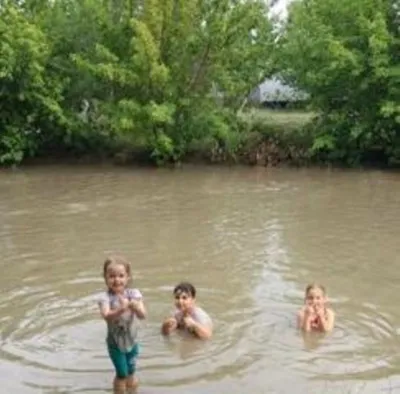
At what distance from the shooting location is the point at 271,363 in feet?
26.5

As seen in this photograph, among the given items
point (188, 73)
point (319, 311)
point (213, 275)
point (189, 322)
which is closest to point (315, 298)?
point (319, 311)

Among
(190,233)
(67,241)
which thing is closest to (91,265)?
(67,241)

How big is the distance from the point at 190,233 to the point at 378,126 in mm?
10129

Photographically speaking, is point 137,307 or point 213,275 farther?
point 213,275

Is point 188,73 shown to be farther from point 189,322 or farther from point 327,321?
point 189,322

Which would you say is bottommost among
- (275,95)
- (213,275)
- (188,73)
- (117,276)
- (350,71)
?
(213,275)

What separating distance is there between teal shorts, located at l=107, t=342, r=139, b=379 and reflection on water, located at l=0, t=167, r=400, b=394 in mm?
390

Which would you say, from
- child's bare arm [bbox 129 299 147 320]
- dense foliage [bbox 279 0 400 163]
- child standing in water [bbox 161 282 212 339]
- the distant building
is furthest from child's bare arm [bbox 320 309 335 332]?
the distant building

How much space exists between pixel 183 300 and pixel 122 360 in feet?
6.26

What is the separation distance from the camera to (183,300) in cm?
877

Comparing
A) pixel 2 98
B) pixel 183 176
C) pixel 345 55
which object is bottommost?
pixel 183 176

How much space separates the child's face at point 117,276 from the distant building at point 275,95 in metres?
18.6

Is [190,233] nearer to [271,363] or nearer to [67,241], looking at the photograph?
[67,241]

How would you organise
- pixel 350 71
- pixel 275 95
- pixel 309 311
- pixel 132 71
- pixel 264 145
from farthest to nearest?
pixel 275 95 → pixel 264 145 → pixel 132 71 → pixel 350 71 → pixel 309 311
